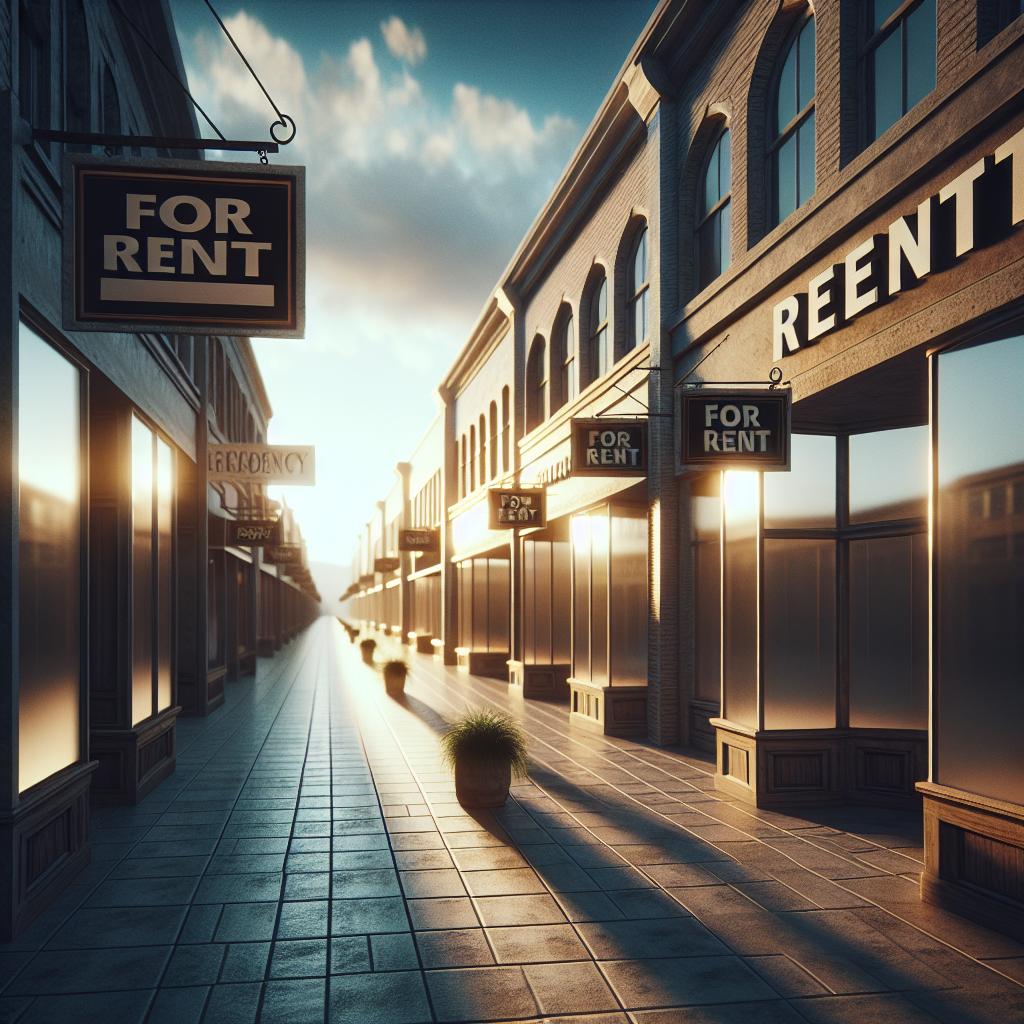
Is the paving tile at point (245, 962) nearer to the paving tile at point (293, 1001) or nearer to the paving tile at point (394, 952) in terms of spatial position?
the paving tile at point (293, 1001)

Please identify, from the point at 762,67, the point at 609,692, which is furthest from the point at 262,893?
the point at 762,67

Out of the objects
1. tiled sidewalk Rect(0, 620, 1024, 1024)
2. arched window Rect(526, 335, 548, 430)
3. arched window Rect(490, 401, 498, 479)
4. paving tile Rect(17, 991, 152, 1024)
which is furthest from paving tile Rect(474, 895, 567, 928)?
arched window Rect(490, 401, 498, 479)

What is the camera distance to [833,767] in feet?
36.3

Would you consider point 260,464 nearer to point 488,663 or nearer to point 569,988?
point 488,663

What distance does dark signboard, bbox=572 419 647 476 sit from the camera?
50.1ft

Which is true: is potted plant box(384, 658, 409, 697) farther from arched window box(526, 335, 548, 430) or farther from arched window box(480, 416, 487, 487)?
arched window box(480, 416, 487, 487)

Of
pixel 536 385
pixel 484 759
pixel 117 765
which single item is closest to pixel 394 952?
pixel 484 759

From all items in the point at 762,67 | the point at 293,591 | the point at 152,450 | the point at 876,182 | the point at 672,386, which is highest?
the point at 762,67

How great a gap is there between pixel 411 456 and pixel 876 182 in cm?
4385

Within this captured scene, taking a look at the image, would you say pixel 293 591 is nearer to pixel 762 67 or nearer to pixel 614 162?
pixel 614 162

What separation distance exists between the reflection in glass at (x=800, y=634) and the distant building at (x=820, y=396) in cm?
3

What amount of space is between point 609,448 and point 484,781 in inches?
253

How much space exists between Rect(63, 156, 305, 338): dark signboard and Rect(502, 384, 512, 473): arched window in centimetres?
2032

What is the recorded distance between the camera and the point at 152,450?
520 inches
